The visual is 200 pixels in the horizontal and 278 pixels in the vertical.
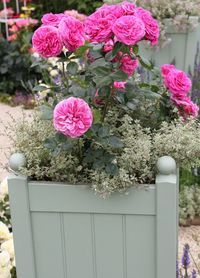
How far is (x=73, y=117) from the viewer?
1720 millimetres

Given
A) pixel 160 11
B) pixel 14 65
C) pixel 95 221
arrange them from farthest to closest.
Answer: pixel 14 65, pixel 160 11, pixel 95 221

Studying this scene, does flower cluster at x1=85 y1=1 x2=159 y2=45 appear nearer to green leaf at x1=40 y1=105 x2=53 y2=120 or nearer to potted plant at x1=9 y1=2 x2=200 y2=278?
potted plant at x1=9 y1=2 x2=200 y2=278

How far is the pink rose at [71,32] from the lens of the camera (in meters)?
1.82

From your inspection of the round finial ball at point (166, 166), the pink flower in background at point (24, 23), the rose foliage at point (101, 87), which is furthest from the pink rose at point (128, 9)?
the pink flower in background at point (24, 23)

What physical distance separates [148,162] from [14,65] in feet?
15.4

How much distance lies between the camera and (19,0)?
7719 millimetres

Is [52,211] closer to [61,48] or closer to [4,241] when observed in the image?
[61,48]

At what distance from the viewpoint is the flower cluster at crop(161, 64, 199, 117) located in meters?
2.08

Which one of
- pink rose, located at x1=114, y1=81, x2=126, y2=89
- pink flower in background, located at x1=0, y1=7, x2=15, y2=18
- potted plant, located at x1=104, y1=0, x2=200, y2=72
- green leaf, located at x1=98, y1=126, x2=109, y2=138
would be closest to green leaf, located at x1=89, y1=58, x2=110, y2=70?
pink rose, located at x1=114, y1=81, x2=126, y2=89

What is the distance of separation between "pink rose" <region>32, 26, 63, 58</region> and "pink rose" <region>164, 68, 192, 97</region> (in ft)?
1.52

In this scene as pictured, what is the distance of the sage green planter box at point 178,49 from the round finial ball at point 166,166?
11.1ft

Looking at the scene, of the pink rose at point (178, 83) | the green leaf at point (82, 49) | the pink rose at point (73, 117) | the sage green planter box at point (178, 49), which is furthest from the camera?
the sage green planter box at point (178, 49)

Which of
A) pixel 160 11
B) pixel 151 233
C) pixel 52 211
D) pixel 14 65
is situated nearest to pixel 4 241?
pixel 52 211

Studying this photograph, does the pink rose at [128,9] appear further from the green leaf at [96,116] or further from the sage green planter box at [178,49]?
the sage green planter box at [178,49]
